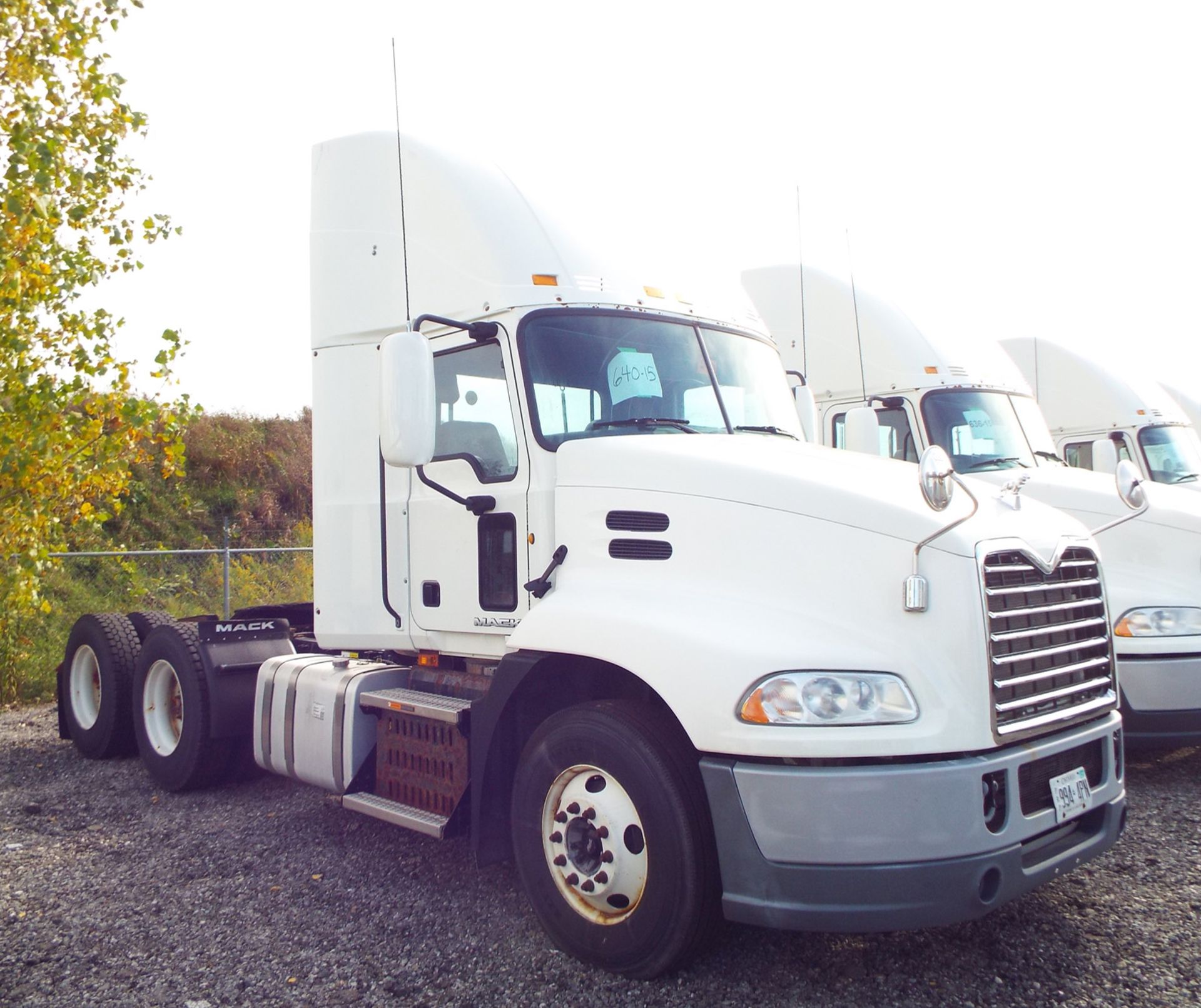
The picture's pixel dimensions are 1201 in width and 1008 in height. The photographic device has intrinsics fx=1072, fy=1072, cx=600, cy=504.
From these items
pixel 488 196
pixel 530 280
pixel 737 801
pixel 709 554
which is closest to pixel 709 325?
pixel 530 280

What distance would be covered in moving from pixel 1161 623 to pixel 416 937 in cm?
508

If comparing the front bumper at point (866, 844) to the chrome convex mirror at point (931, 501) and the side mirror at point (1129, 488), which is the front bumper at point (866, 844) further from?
the side mirror at point (1129, 488)

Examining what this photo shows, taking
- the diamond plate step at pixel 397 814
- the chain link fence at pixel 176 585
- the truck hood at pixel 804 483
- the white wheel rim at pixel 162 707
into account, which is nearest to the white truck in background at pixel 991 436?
the truck hood at pixel 804 483

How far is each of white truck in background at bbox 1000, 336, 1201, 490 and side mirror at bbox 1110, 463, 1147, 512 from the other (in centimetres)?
584

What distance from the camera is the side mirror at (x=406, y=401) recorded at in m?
4.68

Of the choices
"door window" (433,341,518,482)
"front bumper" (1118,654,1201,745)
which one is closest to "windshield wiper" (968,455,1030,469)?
"front bumper" (1118,654,1201,745)

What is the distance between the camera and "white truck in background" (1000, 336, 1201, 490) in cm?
1173

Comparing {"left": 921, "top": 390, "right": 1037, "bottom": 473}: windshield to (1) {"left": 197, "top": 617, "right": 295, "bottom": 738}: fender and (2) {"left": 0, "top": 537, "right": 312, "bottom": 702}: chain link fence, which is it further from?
(2) {"left": 0, "top": 537, "right": 312, "bottom": 702}: chain link fence

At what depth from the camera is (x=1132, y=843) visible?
5684 millimetres

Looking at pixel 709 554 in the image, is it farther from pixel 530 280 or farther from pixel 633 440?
pixel 530 280

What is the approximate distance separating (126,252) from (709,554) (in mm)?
7594

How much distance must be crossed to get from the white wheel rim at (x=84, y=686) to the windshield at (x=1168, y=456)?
10659mm

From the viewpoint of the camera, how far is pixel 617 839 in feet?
13.4

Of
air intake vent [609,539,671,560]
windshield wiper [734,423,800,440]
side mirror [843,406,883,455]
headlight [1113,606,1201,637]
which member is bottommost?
headlight [1113,606,1201,637]
